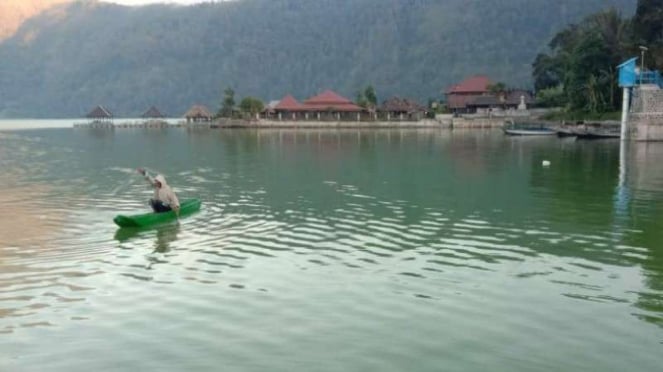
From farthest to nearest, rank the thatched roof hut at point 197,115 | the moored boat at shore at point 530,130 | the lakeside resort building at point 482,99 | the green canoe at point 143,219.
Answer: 1. the thatched roof hut at point 197,115
2. the lakeside resort building at point 482,99
3. the moored boat at shore at point 530,130
4. the green canoe at point 143,219

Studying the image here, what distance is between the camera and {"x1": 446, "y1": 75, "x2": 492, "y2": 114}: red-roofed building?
10644 cm

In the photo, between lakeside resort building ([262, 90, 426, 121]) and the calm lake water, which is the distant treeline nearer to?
lakeside resort building ([262, 90, 426, 121])

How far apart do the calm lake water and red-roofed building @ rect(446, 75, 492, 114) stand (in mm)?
80800

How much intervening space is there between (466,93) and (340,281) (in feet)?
335

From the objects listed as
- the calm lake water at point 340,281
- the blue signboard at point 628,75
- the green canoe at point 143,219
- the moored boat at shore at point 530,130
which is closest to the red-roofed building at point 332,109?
the moored boat at shore at point 530,130

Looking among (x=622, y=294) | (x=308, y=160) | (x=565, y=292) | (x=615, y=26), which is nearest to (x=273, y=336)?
(x=565, y=292)

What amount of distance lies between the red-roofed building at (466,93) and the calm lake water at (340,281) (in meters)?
80.8

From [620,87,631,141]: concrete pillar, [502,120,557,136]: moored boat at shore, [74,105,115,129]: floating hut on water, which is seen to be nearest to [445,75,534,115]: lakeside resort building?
[502,120,557,136]: moored boat at shore

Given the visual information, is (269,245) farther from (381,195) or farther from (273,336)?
(381,195)

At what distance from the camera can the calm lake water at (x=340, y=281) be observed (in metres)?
9.12

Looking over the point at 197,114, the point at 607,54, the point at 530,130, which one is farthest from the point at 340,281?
the point at 197,114

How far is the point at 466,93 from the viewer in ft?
363

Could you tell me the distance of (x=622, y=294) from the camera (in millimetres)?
11695

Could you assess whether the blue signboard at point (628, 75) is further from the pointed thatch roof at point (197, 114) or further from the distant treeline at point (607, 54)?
the pointed thatch roof at point (197, 114)
